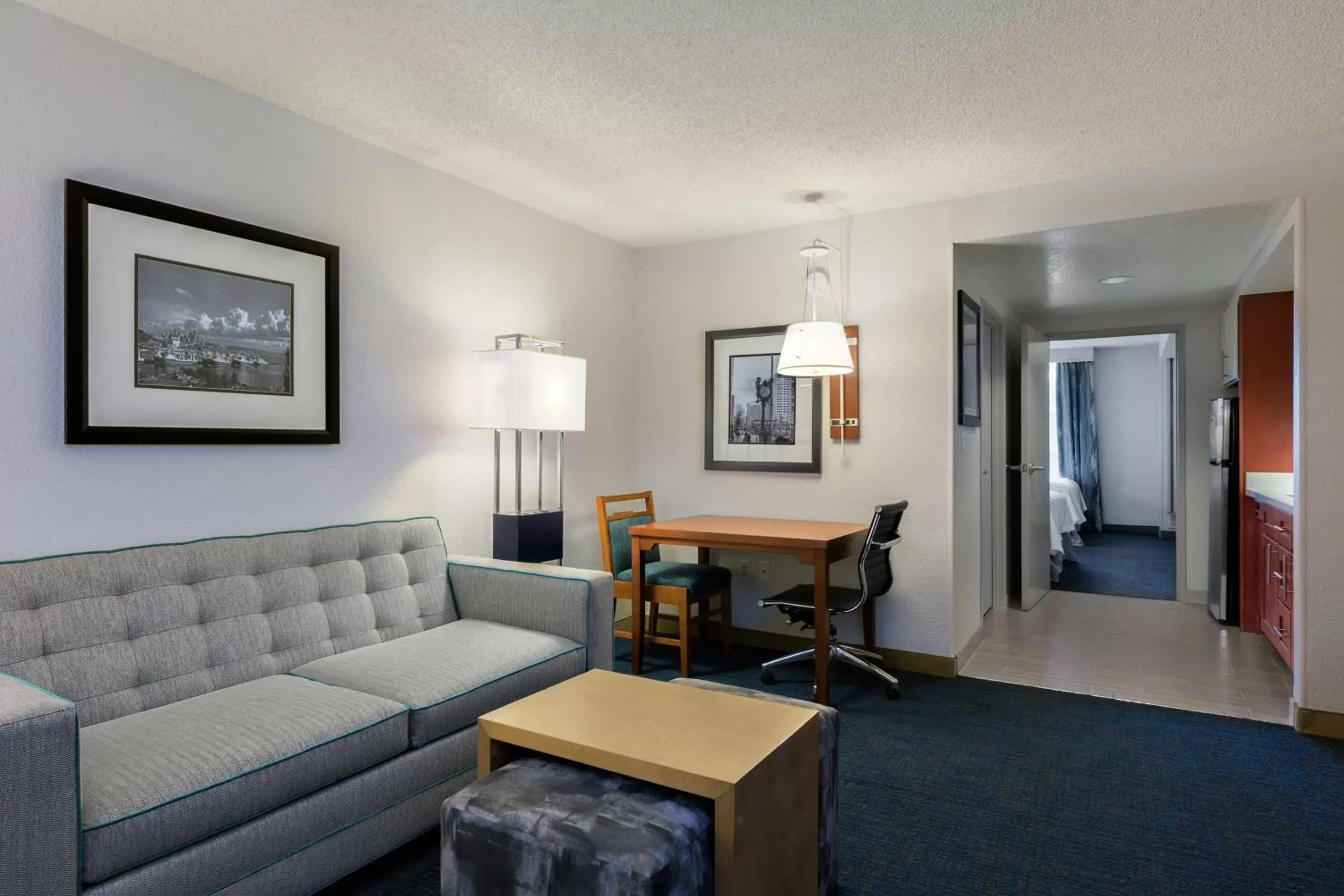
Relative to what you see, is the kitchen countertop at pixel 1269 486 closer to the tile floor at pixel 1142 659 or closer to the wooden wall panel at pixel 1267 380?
the wooden wall panel at pixel 1267 380

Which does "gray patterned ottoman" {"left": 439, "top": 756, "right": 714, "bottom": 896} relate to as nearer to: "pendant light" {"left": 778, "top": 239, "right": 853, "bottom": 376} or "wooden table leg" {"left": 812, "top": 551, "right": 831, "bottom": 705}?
"wooden table leg" {"left": 812, "top": 551, "right": 831, "bottom": 705}

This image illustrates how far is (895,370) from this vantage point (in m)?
3.94

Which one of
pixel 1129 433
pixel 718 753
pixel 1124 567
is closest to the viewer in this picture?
pixel 718 753

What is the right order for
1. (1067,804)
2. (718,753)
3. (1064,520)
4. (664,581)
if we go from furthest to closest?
1. (1064,520)
2. (664,581)
3. (1067,804)
4. (718,753)

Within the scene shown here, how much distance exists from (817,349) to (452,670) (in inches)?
82.2

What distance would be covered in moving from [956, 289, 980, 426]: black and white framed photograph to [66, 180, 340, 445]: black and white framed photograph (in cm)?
291

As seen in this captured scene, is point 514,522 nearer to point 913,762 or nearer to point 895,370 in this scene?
point 913,762

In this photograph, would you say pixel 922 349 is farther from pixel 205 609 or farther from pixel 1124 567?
pixel 1124 567

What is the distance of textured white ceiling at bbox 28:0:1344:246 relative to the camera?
2168mm

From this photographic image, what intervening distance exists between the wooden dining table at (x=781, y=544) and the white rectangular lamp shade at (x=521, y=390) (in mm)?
711

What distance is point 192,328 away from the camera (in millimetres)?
2479

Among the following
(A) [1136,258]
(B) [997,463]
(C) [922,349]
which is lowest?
(B) [997,463]

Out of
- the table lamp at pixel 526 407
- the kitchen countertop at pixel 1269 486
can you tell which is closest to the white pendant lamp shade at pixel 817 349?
the table lamp at pixel 526 407

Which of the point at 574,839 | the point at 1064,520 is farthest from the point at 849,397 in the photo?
the point at 1064,520
